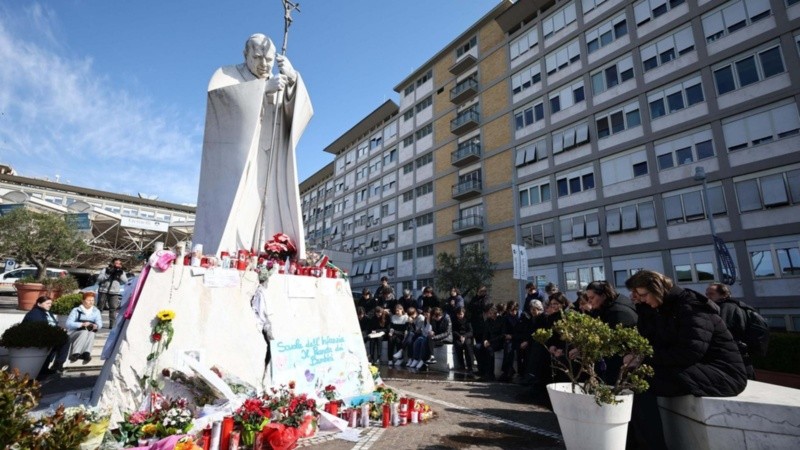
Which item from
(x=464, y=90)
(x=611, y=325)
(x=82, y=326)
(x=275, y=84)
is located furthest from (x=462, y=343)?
(x=464, y=90)

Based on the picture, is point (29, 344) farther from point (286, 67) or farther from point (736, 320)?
point (736, 320)

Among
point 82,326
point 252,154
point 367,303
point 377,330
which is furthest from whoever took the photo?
point 367,303

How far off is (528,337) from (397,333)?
4.26 m

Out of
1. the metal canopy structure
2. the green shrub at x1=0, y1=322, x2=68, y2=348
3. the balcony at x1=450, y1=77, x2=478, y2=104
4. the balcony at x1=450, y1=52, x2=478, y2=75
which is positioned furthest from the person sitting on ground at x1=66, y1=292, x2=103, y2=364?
the balcony at x1=450, y1=52, x2=478, y2=75

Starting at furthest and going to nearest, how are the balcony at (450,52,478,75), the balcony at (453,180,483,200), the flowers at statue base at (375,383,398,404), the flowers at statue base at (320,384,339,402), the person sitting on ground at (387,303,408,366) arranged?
1. the balcony at (450,52,478,75)
2. the balcony at (453,180,483,200)
3. the person sitting on ground at (387,303,408,366)
4. the flowers at statue base at (375,383,398,404)
5. the flowers at statue base at (320,384,339,402)

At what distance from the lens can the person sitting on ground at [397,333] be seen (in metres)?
11.3

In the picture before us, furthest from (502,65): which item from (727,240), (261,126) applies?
(261,126)

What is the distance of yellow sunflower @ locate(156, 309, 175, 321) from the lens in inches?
174

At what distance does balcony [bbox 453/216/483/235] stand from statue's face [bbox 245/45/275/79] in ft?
77.4

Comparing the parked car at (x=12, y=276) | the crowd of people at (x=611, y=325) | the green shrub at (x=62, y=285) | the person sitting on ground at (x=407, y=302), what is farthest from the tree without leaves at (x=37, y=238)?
the person sitting on ground at (x=407, y=302)

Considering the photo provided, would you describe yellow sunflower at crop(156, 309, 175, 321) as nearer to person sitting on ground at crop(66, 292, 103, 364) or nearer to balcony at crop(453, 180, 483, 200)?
person sitting on ground at crop(66, 292, 103, 364)

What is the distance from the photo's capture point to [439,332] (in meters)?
10.4

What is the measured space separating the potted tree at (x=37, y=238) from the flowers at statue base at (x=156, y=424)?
24.3m

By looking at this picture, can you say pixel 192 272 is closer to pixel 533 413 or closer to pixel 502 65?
pixel 533 413
